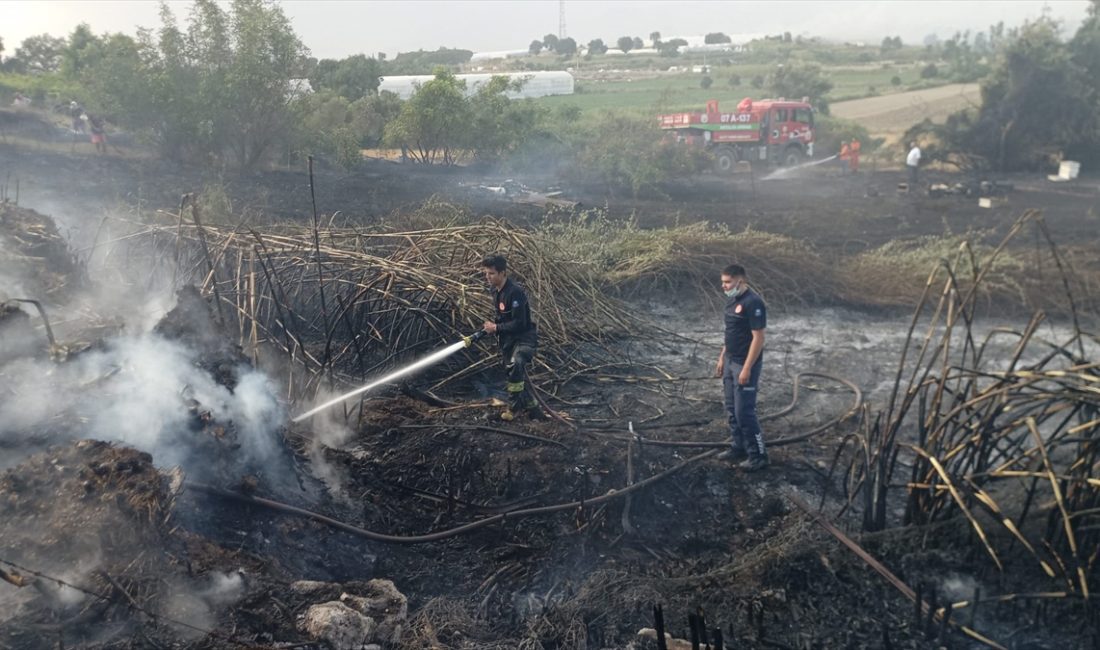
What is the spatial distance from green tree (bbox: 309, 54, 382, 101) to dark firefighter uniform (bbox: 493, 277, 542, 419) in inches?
947

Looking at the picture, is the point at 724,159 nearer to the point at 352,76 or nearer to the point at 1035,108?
the point at 1035,108

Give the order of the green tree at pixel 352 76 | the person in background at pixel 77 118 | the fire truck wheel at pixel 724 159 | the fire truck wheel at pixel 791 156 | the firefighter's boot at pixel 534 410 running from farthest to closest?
the green tree at pixel 352 76 < the fire truck wheel at pixel 791 156 < the fire truck wheel at pixel 724 159 < the person in background at pixel 77 118 < the firefighter's boot at pixel 534 410

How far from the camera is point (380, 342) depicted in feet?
27.7

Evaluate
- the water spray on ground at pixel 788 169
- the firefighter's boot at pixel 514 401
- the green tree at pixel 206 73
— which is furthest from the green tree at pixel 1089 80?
the firefighter's boot at pixel 514 401

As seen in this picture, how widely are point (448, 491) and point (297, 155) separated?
1759cm

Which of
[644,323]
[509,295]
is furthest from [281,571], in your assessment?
[644,323]

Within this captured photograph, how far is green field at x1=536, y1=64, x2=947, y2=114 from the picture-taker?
151ft

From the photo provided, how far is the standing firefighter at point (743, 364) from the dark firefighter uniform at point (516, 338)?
1803 mm

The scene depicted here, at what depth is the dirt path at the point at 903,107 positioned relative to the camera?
35.8 meters

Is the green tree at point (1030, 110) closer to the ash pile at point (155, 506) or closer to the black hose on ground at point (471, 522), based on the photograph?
the black hose on ground at point (471, 522)

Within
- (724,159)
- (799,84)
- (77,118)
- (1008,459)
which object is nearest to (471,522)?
(1008,459)

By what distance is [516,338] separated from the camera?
7.46 metres

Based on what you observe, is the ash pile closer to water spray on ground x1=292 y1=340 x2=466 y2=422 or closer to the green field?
water spray on ground x1=292 y1=340 x2=466 y2=422

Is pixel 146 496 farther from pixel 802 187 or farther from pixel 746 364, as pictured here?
pixel 802 187
